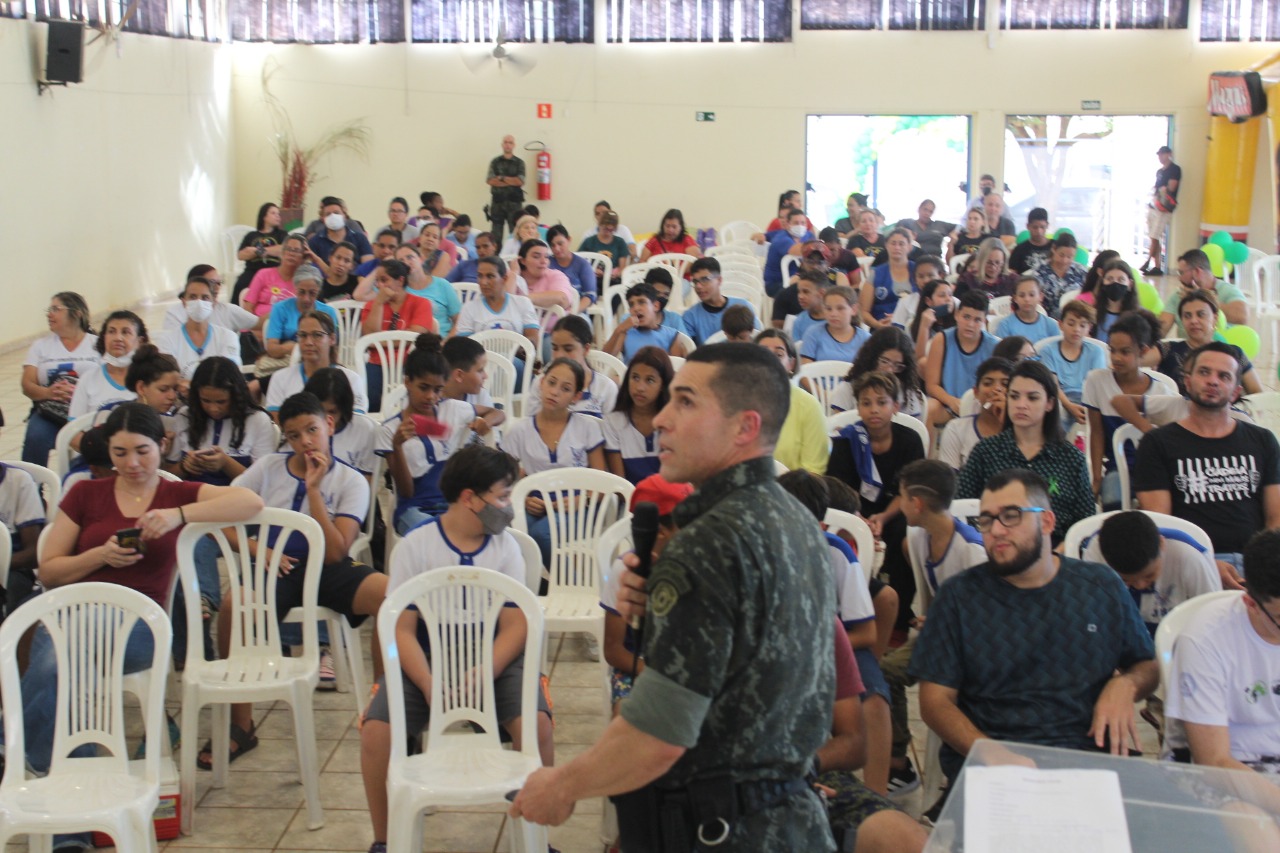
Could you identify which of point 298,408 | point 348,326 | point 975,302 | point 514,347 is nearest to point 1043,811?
point 298,408

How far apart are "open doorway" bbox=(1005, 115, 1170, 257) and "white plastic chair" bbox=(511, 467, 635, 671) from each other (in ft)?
39.8

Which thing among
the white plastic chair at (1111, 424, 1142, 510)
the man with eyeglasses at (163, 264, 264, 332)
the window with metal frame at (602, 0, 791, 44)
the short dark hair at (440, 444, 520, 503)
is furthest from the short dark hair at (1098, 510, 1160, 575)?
the window with metal frame at (602, 0, 791, 44)

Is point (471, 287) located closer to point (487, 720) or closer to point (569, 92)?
point (487, 720)

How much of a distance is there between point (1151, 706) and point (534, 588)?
1.80m

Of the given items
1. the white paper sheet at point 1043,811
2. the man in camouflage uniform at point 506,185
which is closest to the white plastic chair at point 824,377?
the white paper sheet at point 1043,811

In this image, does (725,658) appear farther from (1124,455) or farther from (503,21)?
(503,21)

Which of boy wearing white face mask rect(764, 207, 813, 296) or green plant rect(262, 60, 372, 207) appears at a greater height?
green plant rect(262, 60, 372, 207)

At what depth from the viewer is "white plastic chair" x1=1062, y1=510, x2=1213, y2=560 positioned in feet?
12.0

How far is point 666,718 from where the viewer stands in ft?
5.68

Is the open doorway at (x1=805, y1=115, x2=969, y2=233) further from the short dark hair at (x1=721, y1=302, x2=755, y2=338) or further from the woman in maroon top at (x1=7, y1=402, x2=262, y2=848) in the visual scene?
the woman in maroon top at (x1=7, y1=402, x2=262, y2=848)

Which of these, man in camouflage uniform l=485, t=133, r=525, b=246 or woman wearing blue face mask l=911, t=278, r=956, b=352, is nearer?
woman wearing blue face mask l=911, t=278, r=956, b=352

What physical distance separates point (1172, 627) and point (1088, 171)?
44.3 feet

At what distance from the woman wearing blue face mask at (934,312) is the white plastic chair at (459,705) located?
13.7ft

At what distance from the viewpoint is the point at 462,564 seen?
3.52m
